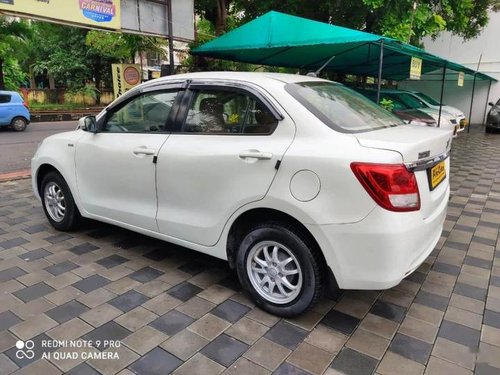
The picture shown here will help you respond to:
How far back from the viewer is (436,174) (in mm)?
2781

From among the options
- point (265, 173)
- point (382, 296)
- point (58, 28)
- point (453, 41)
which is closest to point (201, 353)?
point (265, 173)

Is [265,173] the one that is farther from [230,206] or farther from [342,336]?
[342,336]

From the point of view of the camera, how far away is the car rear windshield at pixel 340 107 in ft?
8.98

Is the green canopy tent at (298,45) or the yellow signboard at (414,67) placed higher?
the green canopy tent at (298,45)

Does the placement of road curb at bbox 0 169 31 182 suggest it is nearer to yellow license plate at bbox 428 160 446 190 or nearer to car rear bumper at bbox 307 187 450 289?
car rear bumper at bbox 307 187 450 289

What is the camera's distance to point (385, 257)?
2346 millimetres

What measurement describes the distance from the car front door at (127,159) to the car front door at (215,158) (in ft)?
0.47

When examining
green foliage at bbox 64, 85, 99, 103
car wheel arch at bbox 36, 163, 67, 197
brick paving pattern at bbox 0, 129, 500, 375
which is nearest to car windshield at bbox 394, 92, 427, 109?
brick paving pattern at bbox 0, 129, 500, 375

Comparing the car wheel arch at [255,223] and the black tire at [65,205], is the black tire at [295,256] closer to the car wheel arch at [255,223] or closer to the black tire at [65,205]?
the car wheel arch at [255,223]

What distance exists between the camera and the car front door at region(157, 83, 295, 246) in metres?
2.70

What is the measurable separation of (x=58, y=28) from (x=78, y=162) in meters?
23.3

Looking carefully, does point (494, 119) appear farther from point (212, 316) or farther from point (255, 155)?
point (212, 316)

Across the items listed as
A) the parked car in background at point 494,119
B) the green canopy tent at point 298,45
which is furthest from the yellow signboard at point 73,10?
the parked car in background at point 494,119

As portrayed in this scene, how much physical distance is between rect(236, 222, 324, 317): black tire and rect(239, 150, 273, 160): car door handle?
0.44m
